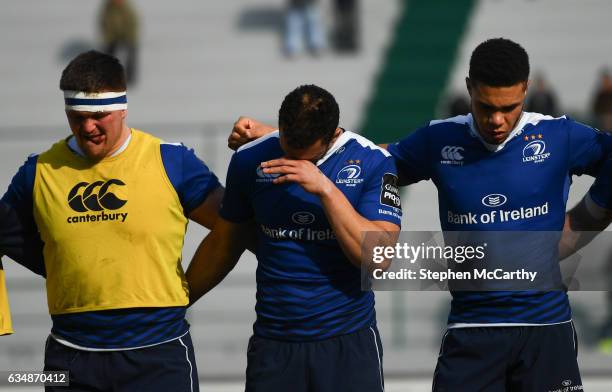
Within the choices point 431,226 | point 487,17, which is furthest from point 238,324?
point 487,17

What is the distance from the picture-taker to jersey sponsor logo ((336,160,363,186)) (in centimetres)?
461

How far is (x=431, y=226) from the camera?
11.8 metres

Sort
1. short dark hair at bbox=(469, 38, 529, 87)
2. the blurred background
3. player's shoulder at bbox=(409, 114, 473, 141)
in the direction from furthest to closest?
the blurred background < player's shoulder at bbox=(409, 114, 473, 141) < short dark hair at bbox=(469, 38, 529, 87)

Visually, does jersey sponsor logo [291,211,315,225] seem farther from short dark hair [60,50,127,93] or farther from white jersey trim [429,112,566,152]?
short dark hair [60,50,127,93]

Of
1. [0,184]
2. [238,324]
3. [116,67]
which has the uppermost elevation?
[116,67]

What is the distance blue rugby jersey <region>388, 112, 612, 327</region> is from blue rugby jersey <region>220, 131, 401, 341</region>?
29cm

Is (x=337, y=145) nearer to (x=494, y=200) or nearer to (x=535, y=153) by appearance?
(x=494, y=200)

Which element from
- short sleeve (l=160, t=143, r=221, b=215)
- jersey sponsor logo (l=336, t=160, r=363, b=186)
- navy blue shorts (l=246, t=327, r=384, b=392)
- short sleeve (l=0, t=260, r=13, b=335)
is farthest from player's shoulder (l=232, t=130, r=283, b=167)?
short sleeve (l=0, t=260, r=13, b=335)

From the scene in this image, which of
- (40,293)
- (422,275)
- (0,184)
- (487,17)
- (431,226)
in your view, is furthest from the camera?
(487,17)

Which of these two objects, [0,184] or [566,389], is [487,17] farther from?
[566,389]

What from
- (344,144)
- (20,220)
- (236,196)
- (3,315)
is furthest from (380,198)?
(3,315)

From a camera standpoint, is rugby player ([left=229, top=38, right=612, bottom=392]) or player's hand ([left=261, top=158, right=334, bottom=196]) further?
rugby player ([left=229, top=38, right=612, bottom=392])

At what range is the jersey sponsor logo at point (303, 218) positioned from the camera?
15.2ft

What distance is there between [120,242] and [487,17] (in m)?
13.2
